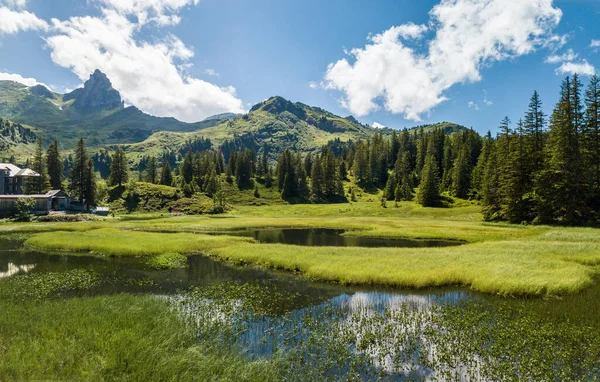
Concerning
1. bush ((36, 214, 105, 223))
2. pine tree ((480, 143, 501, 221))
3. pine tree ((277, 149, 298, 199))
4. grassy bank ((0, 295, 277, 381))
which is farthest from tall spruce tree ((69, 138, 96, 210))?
pine tree ((480, 143, 501, 221))

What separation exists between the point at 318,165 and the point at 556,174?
330 ft

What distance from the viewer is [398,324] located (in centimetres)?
1756

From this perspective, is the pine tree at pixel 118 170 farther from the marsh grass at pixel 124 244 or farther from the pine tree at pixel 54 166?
the marsh grass at pixel 124 244

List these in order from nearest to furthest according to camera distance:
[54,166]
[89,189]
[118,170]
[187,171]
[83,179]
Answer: [89,189], [83,179], [54,166], [118,170], [187,171]

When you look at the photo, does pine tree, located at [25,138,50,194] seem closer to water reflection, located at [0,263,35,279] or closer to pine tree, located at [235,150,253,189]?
pine tree, located at [235,150,253,189]

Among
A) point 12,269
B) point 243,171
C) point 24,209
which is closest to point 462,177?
point 243,171

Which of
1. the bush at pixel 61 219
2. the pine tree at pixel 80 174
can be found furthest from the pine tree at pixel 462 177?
the pine tree at pixel 80 174

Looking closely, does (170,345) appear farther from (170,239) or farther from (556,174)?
(556,174)

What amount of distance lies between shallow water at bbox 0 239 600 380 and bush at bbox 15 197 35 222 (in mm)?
66111

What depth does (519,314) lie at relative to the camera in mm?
18766

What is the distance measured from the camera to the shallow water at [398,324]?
523 inches

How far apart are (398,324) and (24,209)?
100 meters

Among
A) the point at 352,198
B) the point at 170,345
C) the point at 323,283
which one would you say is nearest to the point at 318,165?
the point at 352,198

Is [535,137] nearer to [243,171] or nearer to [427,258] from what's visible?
[427,258]
